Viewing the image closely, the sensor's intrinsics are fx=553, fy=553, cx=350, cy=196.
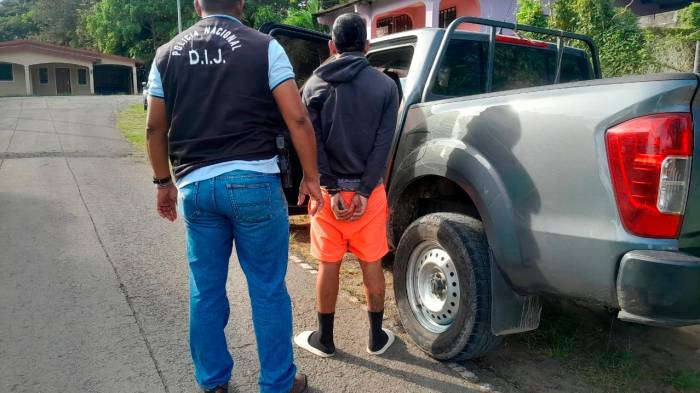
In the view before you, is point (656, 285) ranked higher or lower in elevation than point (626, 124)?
lower

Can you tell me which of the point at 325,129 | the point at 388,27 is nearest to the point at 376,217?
the point at 325,129

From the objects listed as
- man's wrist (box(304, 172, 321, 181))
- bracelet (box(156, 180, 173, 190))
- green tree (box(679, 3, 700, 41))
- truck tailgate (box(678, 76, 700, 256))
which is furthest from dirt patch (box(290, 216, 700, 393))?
green tree (box(679, 3, 700, 41))

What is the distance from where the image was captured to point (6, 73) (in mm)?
39344

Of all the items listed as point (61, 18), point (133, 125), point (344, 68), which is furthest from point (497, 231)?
point (61, 18)

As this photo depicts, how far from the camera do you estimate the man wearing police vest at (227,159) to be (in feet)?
7.57

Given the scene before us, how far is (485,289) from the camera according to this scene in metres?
2.82

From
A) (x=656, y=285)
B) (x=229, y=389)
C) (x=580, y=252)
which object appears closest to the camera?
(x=656, y=285)

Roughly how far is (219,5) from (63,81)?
149ft

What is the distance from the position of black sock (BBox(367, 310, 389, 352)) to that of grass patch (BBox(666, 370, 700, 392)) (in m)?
1.55

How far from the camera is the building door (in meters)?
41.6

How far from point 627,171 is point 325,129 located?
1462 mm

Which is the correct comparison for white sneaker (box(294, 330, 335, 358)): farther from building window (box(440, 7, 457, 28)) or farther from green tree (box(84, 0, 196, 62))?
green tree (box(84, 0, 196, 62))

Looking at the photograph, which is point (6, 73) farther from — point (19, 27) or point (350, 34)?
point (350, 34)

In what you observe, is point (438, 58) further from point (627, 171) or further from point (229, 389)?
point (229, 389)
